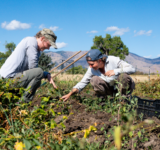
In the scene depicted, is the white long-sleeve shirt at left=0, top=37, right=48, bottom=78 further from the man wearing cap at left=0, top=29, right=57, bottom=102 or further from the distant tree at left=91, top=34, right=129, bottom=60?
the distant tree at left=91, top=34, right=129, bottom=60

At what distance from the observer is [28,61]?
2.99 metres

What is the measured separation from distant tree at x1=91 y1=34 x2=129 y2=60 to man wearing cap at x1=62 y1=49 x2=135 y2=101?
3956 cm

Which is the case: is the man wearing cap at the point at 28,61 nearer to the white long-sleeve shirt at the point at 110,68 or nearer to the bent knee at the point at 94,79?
the white long-sleeve shirt at the point at 110,68

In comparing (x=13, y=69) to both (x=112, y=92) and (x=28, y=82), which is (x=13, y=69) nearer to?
(x=28, y=82)

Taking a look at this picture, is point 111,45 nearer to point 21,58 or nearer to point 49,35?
point 49,35

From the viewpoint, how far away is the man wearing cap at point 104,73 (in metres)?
2.90

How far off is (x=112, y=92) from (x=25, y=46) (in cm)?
186

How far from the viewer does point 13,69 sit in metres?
2.79

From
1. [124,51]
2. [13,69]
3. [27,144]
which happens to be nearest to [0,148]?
[27,144]

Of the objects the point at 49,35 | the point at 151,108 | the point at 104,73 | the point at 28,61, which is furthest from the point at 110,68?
the point at 28,61

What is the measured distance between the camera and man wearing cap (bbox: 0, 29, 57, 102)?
9.12 ft

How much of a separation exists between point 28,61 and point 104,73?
1.42 metres

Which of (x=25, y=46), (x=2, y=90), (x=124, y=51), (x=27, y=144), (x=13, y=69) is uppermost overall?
(x=124, y=51)

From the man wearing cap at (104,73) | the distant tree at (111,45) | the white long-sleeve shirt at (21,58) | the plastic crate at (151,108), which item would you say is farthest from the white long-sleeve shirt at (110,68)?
the distant tree at (111,45)
